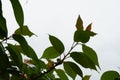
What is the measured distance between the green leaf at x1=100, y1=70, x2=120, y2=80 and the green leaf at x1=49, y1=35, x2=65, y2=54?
0.78 feet

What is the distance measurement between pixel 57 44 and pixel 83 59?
14cm

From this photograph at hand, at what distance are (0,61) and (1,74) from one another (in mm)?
91

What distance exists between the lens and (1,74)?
1199 millimetres

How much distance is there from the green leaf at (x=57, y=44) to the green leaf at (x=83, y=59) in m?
0.06

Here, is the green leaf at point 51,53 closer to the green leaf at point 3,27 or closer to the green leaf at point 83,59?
the green leaf at point 83,59

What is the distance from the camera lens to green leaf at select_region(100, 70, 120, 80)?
1.36 metres

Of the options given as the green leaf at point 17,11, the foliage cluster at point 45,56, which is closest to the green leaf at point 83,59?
the foliage cluster at point 45,56

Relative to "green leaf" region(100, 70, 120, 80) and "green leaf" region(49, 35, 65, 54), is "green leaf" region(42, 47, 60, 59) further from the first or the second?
"green leaf" region(100, 70, 120, 80)

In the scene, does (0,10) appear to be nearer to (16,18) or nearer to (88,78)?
(16,18)

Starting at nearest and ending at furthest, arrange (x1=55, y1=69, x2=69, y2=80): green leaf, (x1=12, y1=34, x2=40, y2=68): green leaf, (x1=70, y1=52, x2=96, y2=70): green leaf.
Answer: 1. (x1=12, y1=34, x2=40, y2=68): green leaf
2. (x1=70, y1=52, x2=96, y2=70): green leaf
3. (x1=55, y1=69, x2=69, y2=80): green leaf

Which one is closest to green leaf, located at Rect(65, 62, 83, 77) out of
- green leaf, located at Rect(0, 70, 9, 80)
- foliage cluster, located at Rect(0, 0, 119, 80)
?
Answer: foliage cluster, located at Rect(0, 0, 119, 80)

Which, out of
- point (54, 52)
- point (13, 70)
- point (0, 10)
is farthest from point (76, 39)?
point (0, 10)

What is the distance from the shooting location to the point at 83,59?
133cm

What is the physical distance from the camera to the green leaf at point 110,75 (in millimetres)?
1357
